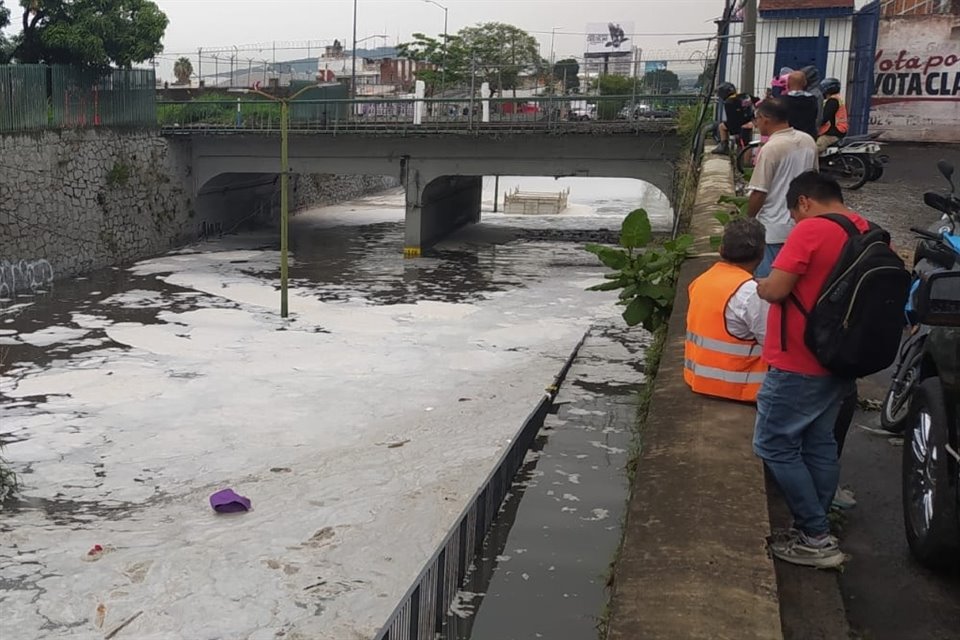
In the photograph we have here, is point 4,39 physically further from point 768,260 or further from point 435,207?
point 768,260

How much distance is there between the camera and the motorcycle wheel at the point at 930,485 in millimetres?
3789

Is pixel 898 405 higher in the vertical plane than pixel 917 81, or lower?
lower

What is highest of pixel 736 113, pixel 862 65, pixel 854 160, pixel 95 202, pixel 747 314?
pixel 862 65

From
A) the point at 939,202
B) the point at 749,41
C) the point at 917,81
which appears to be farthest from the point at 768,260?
the point at 917,81

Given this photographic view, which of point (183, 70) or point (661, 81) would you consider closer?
point (661, 81)

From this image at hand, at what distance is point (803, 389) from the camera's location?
384 centimetres

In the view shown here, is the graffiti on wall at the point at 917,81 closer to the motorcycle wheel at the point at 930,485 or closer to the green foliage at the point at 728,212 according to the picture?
the green foliage at the point at 728,212

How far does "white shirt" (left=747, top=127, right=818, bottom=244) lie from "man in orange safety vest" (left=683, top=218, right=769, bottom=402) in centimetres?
170

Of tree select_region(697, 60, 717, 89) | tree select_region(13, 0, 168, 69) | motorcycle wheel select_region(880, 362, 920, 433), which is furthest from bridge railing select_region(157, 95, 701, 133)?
motorcycle wheel select_region(880, 362, 920, 433)

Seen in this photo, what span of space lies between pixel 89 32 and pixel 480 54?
136 feet

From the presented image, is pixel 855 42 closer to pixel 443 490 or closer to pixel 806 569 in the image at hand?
pixel 443 490

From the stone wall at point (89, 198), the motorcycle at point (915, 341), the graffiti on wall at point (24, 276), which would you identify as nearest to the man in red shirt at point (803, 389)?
the motorcycle at point (915, 341)

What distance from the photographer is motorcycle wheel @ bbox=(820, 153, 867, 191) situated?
1308 centimetres

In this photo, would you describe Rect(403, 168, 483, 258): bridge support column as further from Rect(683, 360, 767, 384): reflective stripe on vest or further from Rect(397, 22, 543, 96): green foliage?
Rect(683, 360, 767, 384): reflective stripe on vest
